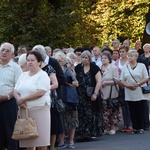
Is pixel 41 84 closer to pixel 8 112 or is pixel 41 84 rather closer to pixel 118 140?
pixel 8 112

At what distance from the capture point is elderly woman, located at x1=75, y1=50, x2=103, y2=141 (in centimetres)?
1569

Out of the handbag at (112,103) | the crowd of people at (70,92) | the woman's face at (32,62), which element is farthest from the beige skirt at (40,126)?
the handbag at (112,103)

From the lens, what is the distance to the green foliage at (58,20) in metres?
30.4

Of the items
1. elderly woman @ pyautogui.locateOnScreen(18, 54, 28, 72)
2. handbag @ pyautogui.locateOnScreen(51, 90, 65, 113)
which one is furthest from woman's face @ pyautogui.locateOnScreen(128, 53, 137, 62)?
elderly woman @ pyautogui.locateOnScreen(18, 54, 28, 72)

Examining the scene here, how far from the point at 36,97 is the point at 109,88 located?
604 cm

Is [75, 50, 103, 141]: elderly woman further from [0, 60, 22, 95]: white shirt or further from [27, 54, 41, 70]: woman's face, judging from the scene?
[27, 54, 41, 70]: woman's face

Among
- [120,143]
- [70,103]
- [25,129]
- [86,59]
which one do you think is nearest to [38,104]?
[25,129]

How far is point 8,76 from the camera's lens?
11.8 metres

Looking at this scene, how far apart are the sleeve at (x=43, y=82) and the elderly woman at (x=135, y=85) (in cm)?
582

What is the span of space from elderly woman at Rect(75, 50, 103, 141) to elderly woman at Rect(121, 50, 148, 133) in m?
1.20

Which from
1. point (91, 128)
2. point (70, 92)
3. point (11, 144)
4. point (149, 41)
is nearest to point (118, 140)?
point (91, 128)

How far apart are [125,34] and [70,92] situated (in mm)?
22940

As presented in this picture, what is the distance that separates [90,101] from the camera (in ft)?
52.0

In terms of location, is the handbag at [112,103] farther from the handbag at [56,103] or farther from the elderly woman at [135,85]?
the handbag at [56,103]
